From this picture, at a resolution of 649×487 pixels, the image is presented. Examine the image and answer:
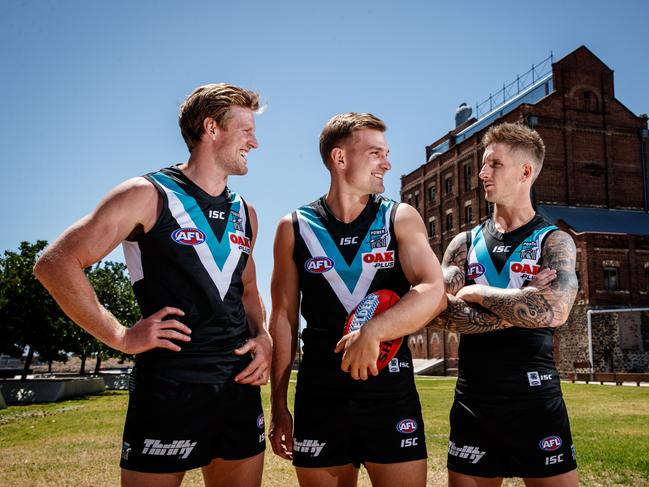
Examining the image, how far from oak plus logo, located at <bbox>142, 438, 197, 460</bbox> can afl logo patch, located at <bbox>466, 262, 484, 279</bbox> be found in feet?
7.96

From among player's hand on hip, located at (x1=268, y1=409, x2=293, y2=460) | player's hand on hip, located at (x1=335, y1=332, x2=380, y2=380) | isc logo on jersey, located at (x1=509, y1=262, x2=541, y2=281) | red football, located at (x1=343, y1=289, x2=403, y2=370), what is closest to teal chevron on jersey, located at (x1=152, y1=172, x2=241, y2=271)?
red football, located at (x1=343, y1=289, x2=403, y2=370)

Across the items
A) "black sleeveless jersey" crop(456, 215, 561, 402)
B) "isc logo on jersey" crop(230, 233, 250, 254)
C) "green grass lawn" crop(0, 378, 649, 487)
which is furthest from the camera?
"green grass lawn" crop(0, 378, 649, 487)

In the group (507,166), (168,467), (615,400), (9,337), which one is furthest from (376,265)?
(9,337)

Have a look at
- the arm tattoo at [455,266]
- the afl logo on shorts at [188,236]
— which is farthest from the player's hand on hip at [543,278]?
the afl logo on shorts at [188,236]

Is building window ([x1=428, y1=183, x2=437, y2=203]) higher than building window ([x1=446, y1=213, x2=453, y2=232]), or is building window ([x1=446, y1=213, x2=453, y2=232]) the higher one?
building window ([x1=428, y1=183, x2=437, y2=203])

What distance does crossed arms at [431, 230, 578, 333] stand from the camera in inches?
168

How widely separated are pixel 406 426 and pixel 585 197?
50.3 m

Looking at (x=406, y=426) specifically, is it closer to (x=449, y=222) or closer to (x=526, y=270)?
(x=526, y=270)

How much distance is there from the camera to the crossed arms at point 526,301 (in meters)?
4.27

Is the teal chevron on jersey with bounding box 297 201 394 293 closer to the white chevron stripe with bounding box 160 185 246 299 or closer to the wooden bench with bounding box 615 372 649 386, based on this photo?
the white chevron stripe with bounding box 160 185 246 299

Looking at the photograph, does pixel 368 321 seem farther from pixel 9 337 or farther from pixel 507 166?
pixel 9 337

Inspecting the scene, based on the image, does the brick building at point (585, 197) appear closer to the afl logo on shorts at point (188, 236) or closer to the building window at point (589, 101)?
the building window at point (589, 101)

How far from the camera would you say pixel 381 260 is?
4.23 metres

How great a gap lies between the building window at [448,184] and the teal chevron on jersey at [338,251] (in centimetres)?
5600
